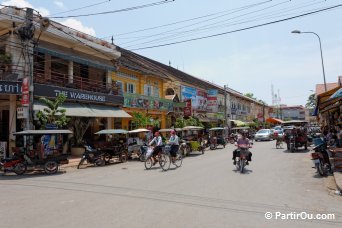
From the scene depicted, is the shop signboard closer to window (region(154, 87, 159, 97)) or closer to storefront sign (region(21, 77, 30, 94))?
window (region(154, 87, 159, 97))

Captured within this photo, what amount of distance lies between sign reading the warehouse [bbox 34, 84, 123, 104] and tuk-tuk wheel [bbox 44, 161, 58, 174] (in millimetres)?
5600

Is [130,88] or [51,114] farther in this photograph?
[130,88]

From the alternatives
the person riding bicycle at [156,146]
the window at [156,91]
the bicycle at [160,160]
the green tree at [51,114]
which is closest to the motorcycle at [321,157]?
the bicycle at [160,160]

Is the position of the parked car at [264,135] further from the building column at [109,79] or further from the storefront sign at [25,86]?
the storefront sign at [25,86]

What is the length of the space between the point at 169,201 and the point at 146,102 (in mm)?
22042

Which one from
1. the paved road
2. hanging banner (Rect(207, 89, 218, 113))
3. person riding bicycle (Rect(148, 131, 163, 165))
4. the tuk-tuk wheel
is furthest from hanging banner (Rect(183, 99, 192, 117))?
the paved road

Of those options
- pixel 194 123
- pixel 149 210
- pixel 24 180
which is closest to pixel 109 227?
pixel 149 210

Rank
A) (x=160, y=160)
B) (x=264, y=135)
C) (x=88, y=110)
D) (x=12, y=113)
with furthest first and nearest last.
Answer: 1. (x=264, y=135)
2. (x=88, y=110)
3. (x=12, y=113)
4. (x=160, y=160)

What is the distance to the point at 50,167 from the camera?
1496 centimetres

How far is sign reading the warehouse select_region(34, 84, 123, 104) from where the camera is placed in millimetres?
19125

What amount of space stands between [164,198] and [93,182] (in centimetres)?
414

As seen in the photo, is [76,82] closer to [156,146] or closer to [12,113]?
[12,113]

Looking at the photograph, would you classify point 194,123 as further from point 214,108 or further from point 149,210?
point 149,210

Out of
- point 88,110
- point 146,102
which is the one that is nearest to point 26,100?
point 88,110
